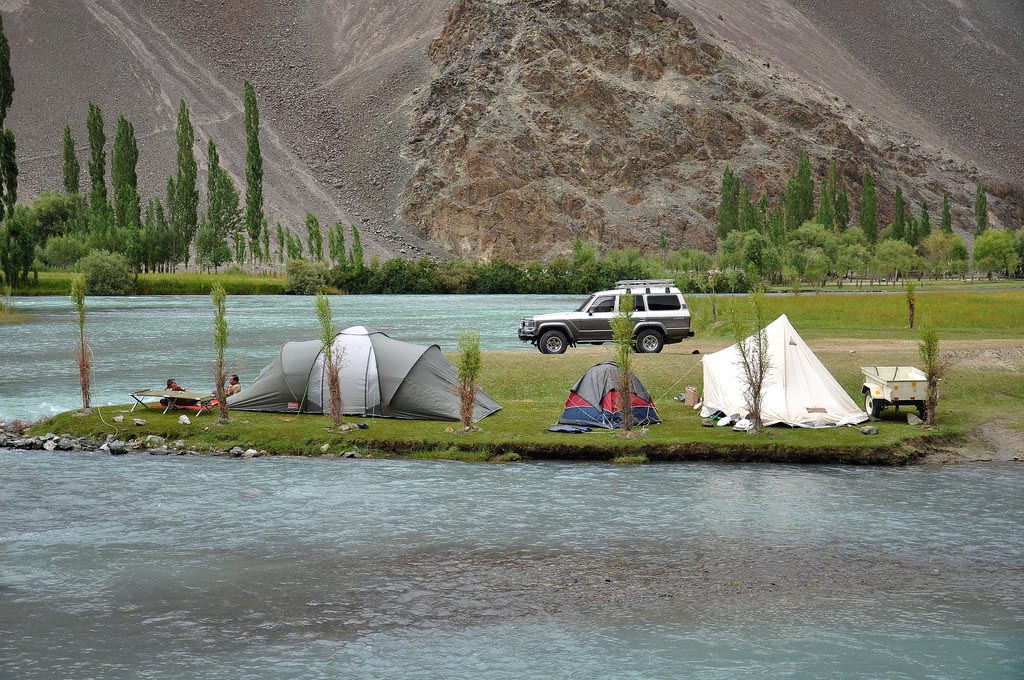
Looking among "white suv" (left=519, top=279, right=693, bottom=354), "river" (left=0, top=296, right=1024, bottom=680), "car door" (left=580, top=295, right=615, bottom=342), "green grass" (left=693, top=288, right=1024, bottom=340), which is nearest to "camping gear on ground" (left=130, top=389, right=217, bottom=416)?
"river" (left=0, top=296, right=1024, bottom=680)

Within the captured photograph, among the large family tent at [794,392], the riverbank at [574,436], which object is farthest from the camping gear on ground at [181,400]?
the large family tent at [794,392]

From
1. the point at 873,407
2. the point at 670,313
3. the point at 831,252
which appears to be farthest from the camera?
the point at 831,252

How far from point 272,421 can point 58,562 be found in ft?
36.6

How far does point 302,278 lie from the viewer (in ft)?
470

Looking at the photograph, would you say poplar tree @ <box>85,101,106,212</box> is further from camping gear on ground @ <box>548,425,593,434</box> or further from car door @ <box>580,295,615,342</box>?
camping gear on ground @ <box>548,425,593,434</box>

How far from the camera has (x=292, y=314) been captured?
3639 inches

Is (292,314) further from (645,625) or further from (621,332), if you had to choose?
(645,625)

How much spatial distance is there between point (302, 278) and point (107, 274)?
26.1m

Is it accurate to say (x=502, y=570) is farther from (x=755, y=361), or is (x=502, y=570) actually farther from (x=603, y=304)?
(x=603, y=304)

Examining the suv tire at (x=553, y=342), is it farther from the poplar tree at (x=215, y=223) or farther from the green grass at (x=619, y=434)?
the poplar tree at (x=215, y=223)

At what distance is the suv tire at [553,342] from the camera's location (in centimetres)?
4341

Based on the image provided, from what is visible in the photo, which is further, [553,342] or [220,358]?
[553,342]

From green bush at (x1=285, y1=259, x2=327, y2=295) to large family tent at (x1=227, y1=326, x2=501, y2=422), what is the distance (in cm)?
11328

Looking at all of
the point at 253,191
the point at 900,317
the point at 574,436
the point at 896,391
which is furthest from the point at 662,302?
the point at 253,191
